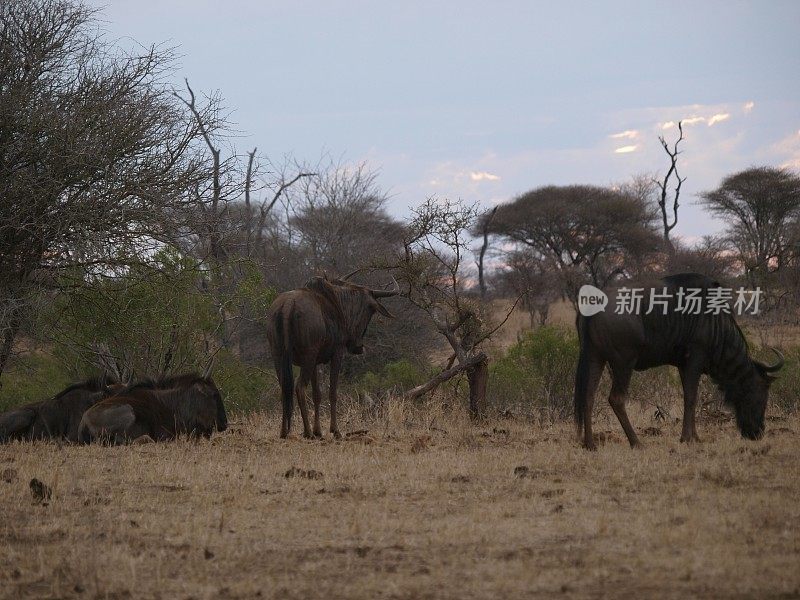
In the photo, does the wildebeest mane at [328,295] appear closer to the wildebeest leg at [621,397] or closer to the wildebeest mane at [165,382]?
the wildebeest mane at [165,382]

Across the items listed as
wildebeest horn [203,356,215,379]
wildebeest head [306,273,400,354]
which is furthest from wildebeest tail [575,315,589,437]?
wildebeest horn [203,356,215,379]

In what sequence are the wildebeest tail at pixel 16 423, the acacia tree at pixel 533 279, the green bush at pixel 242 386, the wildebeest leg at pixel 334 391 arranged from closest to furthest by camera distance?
the wildebeest leg at pixel 334 391 < the wildebeest tail at pixel 16 423 < the green bush at pixel 242 386 < the acacia tree at pixel 533 279

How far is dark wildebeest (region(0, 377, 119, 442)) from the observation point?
477 inches

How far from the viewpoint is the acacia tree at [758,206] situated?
40.0 m

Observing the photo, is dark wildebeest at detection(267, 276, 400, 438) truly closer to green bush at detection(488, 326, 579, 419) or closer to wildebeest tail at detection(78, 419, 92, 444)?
wildebeest tail at detection(78, 419, 92, 444)

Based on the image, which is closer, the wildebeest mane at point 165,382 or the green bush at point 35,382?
the wildebeest mane at point 165,382

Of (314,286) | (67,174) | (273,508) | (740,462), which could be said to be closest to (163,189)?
(67,174)

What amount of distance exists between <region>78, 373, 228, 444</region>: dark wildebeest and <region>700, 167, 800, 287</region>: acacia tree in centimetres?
3123

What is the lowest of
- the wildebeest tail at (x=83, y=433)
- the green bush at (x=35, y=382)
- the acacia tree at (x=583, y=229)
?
the wildebeest tail at (x=83, y=433)

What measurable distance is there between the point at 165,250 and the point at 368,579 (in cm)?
857

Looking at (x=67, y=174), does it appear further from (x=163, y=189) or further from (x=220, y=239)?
(x=220, y=239)


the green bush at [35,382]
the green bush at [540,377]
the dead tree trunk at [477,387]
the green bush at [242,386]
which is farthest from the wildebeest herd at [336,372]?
the green bush at [35,382]

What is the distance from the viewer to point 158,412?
1166 centimetres

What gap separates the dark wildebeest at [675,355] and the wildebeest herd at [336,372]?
0.03ft
